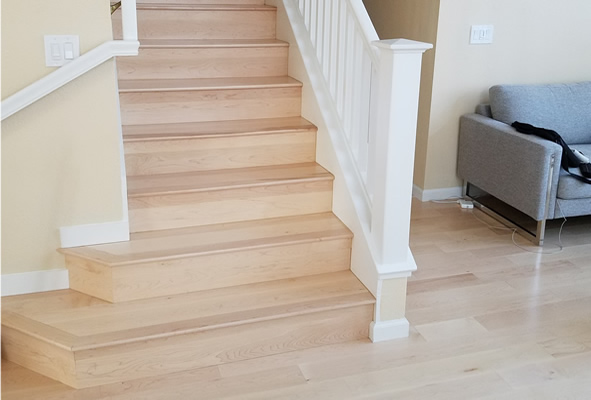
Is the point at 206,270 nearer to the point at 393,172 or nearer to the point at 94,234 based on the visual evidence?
the point at 94,234

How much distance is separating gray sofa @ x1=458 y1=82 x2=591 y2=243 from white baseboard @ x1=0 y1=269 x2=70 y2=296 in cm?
254

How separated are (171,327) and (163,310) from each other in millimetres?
139

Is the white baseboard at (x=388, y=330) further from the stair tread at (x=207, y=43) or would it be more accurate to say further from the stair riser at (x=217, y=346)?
the stair tread at (x=207, y=43)

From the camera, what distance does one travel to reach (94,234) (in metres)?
2.81

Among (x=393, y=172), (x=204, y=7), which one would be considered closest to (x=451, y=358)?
(x=393, y=172)

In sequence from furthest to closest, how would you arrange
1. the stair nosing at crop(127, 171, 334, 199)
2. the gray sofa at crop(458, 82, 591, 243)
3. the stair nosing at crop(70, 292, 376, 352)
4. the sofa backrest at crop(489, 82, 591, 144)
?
the sofa backrest at crop(489, 82, 591, 144), the gray sofa at crop(458, 82, 591, 243), the stair nosing at crop(127, 171, 334, 199), the stair nosing at crop(70, 292, 376, 352)

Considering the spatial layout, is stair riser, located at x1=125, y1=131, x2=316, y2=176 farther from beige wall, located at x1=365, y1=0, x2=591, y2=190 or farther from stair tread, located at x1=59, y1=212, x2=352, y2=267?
beige wall, located at x1=365, y1=0, x2=591, y2=190

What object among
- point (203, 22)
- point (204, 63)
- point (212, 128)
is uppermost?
point (203, 22)

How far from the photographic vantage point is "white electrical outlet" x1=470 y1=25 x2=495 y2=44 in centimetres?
416

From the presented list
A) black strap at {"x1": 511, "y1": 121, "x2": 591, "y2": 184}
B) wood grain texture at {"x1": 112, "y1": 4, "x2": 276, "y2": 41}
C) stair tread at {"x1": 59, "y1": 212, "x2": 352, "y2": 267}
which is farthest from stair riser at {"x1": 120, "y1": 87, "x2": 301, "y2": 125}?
black strap at {"x1": 511, "y1": 121, "x2": 591, "y2": 184}

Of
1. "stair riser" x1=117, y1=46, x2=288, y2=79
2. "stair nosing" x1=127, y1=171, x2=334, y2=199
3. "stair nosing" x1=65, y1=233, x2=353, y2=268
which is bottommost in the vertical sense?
"stair nosing" x1=65, y1=233, x2=353, y2=268

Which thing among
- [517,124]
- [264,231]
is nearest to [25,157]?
[264,231]

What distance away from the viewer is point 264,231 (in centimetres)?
300

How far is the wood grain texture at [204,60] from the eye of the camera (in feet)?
11.6
